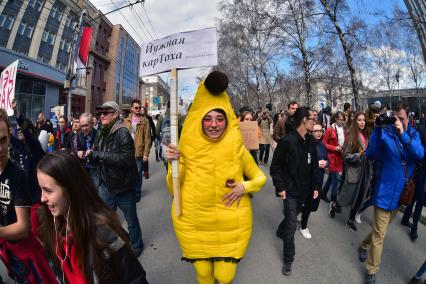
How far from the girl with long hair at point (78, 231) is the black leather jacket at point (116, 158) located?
5.72 feet

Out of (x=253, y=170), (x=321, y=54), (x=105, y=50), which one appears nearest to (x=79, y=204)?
(x=253, y=170)

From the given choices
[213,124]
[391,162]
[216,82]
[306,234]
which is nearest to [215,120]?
[213,124]

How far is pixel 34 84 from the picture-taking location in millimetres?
22688

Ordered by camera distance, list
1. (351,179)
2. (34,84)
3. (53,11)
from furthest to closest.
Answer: (53,11), (34,84), (351,179)

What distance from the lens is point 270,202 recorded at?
5.79m

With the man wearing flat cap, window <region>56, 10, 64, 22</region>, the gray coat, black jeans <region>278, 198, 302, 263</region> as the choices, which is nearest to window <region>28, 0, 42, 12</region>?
window <region>56, 10, 64, 22</region>

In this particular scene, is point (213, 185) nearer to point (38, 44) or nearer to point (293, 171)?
point (293, 171)

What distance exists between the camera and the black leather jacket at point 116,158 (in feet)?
10.6

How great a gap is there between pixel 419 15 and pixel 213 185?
5506 mm

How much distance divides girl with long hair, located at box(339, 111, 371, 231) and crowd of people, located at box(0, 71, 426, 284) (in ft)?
0.05

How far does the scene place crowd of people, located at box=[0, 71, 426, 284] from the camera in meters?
1.39

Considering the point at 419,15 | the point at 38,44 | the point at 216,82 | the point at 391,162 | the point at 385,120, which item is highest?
the point at 38,44

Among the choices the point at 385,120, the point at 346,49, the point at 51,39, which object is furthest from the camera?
the point at 51,39

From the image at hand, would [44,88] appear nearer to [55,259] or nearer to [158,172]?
[158,172]
